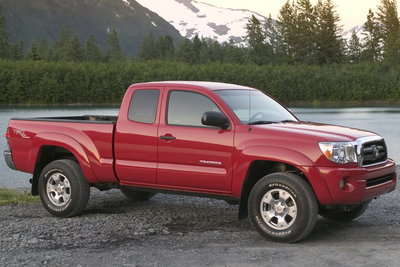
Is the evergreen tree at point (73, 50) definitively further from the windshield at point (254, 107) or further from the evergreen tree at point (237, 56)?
the windshield at point (254, 107)

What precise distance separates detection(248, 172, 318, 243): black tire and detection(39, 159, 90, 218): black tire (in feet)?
8.05

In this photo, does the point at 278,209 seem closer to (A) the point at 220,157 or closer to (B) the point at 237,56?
(A) the point at 220,157

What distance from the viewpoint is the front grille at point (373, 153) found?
726 centimetres

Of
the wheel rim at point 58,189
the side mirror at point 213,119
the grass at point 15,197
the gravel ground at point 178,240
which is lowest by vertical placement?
the grass at point 15,197

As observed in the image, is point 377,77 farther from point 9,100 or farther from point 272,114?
point 272,114

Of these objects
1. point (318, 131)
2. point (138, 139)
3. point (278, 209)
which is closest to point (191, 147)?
point (138, 139)

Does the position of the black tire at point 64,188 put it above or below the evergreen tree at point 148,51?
below

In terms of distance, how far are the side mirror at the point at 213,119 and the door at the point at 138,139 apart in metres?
0.84

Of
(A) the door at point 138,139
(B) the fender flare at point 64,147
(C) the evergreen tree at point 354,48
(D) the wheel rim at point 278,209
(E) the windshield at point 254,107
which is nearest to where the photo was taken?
(D) the wheel rim at point 278,209

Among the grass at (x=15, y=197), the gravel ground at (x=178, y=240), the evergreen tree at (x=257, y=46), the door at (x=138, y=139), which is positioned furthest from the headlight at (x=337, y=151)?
the evergreen tree at (x=257, y=46)

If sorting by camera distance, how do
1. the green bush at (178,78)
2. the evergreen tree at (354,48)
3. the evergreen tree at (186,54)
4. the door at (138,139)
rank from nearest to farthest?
the door at (138,139) → the green bush at (178,78) → the evergreen tree at (354,48) → the evergreen tree at (186,54)

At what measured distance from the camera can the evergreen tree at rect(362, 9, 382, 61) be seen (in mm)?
117188

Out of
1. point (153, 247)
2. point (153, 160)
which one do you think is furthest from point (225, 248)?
point (153, 160)

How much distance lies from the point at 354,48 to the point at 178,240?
116623 millimetres
